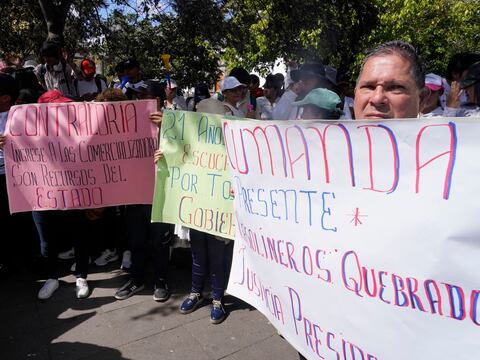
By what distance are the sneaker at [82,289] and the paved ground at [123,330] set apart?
0.05 metres

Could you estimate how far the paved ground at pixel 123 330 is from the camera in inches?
106

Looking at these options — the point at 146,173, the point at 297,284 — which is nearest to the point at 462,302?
the point at 297,284

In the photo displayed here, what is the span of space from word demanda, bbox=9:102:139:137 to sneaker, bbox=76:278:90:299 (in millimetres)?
1347

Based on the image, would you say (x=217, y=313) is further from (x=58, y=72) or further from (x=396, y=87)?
(x=58, y=72)

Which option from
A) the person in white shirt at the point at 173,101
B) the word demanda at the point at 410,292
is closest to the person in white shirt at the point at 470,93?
the word demanda at the point at 410,292

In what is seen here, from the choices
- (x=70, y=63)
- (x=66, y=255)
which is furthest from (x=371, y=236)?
(x=70, y=63)

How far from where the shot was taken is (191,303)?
3.23 m

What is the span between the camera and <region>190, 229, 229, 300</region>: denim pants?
307cm

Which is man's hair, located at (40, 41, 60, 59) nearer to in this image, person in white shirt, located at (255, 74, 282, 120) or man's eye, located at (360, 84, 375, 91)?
person in white shirt, located at (255, 74, 282, 120)

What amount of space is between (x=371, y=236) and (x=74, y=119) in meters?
2.60

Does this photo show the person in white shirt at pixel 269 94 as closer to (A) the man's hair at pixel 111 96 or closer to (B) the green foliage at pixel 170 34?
(B) the green foliage at pixel 170 34

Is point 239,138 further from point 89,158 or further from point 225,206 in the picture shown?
point 89,158

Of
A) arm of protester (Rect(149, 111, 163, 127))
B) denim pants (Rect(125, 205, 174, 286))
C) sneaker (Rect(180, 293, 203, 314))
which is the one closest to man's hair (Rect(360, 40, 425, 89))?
arm of protester (Rect(149, 111, 163, 127))

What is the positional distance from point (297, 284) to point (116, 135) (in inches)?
82.4
